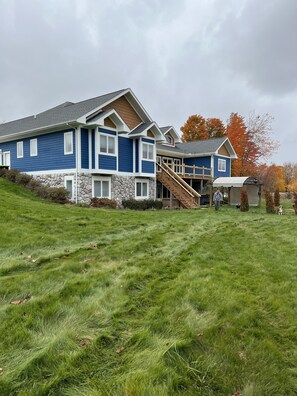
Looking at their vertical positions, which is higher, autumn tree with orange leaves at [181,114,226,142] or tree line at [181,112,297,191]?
autumn tree with orange leaves at [181,114,226,142]

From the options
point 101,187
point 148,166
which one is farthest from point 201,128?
point 101,187

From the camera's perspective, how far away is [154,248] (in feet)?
23.0

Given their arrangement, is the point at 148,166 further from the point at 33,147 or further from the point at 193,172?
the point at 33,147

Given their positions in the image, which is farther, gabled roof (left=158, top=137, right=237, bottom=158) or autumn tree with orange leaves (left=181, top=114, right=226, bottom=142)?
autumn tree with orange leaves (left=181, top=114, right=226, bottom=142)

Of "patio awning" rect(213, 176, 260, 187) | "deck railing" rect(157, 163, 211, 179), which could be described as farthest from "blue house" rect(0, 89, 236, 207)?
"patio awning" rect(213, 176, 260, 187)

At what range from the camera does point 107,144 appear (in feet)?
59.1

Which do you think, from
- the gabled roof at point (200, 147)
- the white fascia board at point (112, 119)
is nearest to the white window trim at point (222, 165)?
the gabled roof at point (200, 147)

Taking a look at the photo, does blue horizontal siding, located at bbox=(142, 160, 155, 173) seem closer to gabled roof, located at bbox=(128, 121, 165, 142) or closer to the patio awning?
gabled roof, located at bbox=(128, 121, 165, 142)

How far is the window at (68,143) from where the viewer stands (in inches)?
675

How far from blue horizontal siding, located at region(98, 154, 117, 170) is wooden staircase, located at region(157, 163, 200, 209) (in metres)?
5.19

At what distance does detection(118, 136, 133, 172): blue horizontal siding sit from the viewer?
19281mm

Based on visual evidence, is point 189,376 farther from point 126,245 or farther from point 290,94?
point 290,94

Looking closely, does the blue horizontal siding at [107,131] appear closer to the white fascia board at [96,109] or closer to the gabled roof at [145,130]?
the white fascia board at [96,109]

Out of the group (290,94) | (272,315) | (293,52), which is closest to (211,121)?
(290,94)
